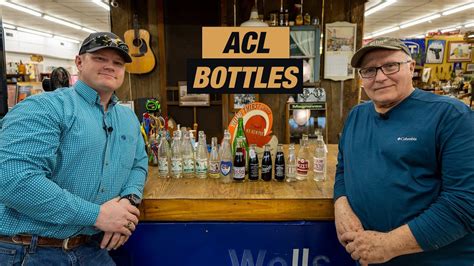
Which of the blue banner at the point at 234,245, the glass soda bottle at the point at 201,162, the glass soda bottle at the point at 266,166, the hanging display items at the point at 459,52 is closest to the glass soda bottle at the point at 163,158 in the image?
the glass soda bottle at the point at 201,162

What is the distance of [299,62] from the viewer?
202 cm

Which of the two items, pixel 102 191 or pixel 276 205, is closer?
pixel 102 191

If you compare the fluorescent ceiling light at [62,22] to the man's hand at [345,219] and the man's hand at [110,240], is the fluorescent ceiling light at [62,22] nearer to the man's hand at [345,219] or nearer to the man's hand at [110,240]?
the man's hand at [110,240]

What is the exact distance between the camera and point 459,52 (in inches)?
228

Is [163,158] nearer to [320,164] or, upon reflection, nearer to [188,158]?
[188,158]

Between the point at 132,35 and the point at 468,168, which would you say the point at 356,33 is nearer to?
the point at 132,35

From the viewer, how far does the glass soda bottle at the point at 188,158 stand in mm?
1949

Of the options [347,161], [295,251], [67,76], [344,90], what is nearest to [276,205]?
[295,251]

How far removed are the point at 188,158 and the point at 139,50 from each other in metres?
3.49

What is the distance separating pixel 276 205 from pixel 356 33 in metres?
4.19

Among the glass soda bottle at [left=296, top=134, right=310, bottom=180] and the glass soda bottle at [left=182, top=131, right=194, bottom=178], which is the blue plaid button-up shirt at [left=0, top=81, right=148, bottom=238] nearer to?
the glass soda bottle at [left=182, top=131, right=194, bottom=178]

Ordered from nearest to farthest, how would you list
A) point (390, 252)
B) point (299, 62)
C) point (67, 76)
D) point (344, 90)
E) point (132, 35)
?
1. point (390, 252)
2. point (299, 62)
3. point (67, 76)
4. point (132, 35)
5. point (344, 90)

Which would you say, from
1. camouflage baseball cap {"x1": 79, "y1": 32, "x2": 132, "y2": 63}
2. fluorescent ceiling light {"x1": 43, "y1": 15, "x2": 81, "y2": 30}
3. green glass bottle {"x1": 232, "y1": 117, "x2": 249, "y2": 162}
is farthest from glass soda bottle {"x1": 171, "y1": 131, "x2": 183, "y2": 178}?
fluorescent ceiling light {"x1": 43, "y1": 15, "x2": 81, "y2": 30}

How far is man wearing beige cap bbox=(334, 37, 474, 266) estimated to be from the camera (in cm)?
114
